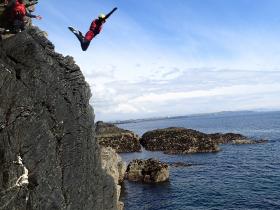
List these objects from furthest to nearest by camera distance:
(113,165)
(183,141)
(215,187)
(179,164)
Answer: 1. (183,141)
2. (179,164)
3. (215,187)
4. (113,165)

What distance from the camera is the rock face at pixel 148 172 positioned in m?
69.8

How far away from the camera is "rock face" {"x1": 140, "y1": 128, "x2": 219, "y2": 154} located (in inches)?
4274

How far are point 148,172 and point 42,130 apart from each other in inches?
1857

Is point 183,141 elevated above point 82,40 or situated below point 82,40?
below

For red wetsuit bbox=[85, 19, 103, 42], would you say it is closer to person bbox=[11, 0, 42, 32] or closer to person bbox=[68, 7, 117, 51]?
person bbox=[68, 7, 117, 51]

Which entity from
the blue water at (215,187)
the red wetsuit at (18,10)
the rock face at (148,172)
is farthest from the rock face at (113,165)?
the red wetsuit at (18,10)

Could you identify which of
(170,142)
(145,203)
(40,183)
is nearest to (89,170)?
(40,183)

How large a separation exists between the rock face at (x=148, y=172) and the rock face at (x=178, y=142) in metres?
33.8

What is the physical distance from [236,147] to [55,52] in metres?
95.9

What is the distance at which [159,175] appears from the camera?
69562 mm

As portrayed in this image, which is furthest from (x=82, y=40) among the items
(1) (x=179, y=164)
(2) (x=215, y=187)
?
(1) (x=179, y=164)

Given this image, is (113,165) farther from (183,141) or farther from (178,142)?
(178,142)

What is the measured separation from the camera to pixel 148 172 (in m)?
71.4

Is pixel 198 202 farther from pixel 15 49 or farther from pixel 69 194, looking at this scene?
pixel 15 49
